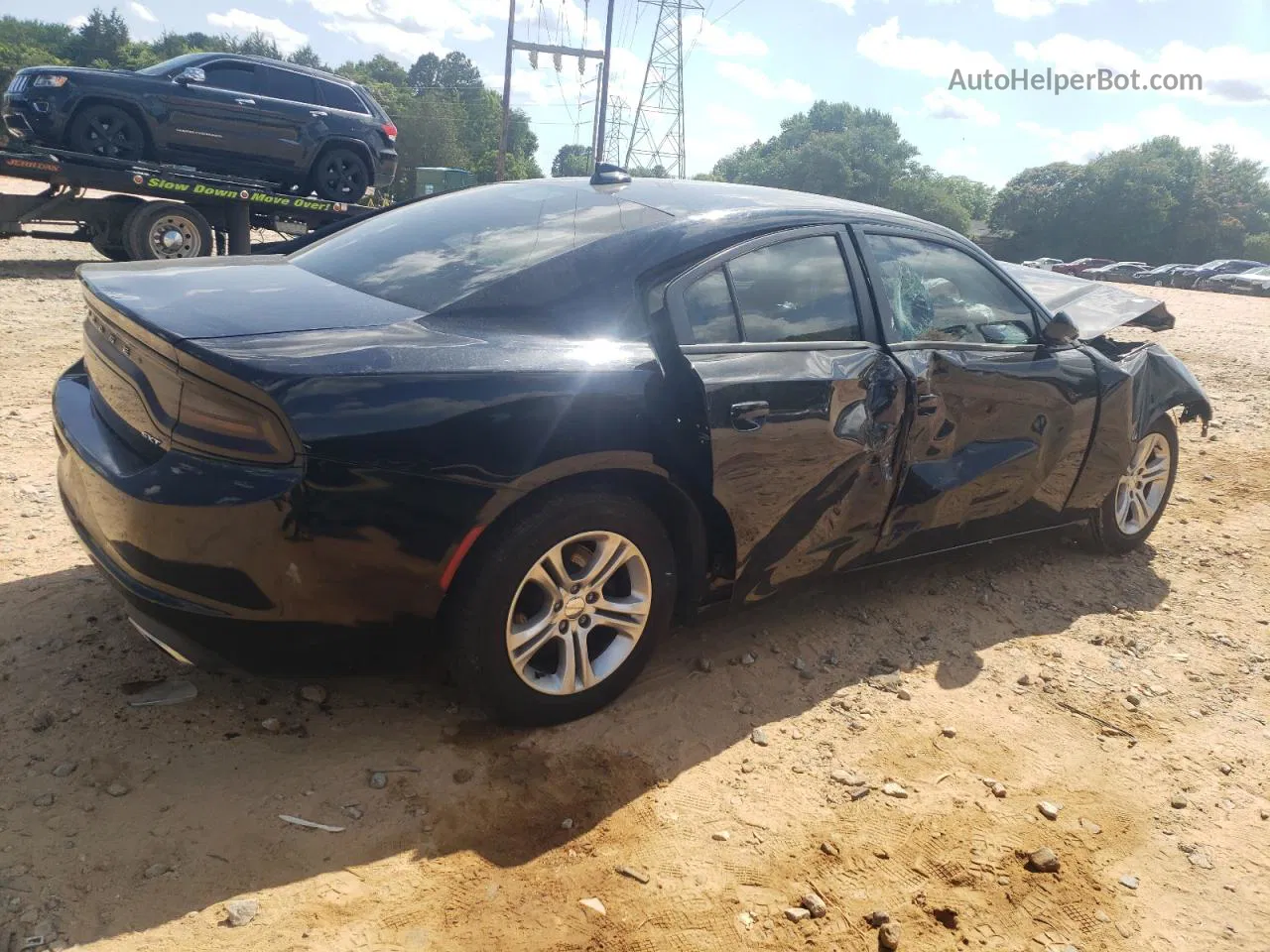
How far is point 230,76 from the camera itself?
39.3ft

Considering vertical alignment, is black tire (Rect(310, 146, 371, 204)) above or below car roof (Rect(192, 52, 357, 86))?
below

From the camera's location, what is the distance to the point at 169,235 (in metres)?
10.8

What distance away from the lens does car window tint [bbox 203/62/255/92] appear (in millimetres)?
11805

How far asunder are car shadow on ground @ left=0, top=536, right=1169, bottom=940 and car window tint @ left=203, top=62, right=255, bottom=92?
34.6ft

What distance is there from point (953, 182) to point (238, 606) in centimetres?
10096

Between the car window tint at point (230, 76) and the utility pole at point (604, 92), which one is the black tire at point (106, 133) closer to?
the car window tint at point (230, 76)

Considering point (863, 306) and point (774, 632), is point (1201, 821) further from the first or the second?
point (863, 306)

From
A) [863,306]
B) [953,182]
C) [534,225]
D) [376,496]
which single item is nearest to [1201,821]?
[863,306]

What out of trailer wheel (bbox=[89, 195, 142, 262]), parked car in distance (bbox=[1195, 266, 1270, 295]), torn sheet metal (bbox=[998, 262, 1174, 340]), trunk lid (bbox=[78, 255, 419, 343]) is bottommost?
trunk lid (bbox=[78, 255, 419, 343])

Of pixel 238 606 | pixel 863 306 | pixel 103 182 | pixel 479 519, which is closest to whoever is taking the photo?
pixel 238 606

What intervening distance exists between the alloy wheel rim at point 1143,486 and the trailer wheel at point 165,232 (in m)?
9.86

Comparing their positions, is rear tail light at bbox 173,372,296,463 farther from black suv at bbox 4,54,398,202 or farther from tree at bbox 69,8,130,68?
tree at bbox 69,8,130,68

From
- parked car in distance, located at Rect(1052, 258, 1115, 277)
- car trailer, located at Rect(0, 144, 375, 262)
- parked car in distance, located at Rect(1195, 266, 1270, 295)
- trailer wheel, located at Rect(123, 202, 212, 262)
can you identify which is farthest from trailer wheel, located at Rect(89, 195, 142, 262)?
parked car in distance, located at Rect(1052, 258, 1115, 277)

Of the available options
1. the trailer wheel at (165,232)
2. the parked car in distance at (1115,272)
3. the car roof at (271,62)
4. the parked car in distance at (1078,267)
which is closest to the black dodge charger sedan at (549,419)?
the trailer wheel at (165,232)
